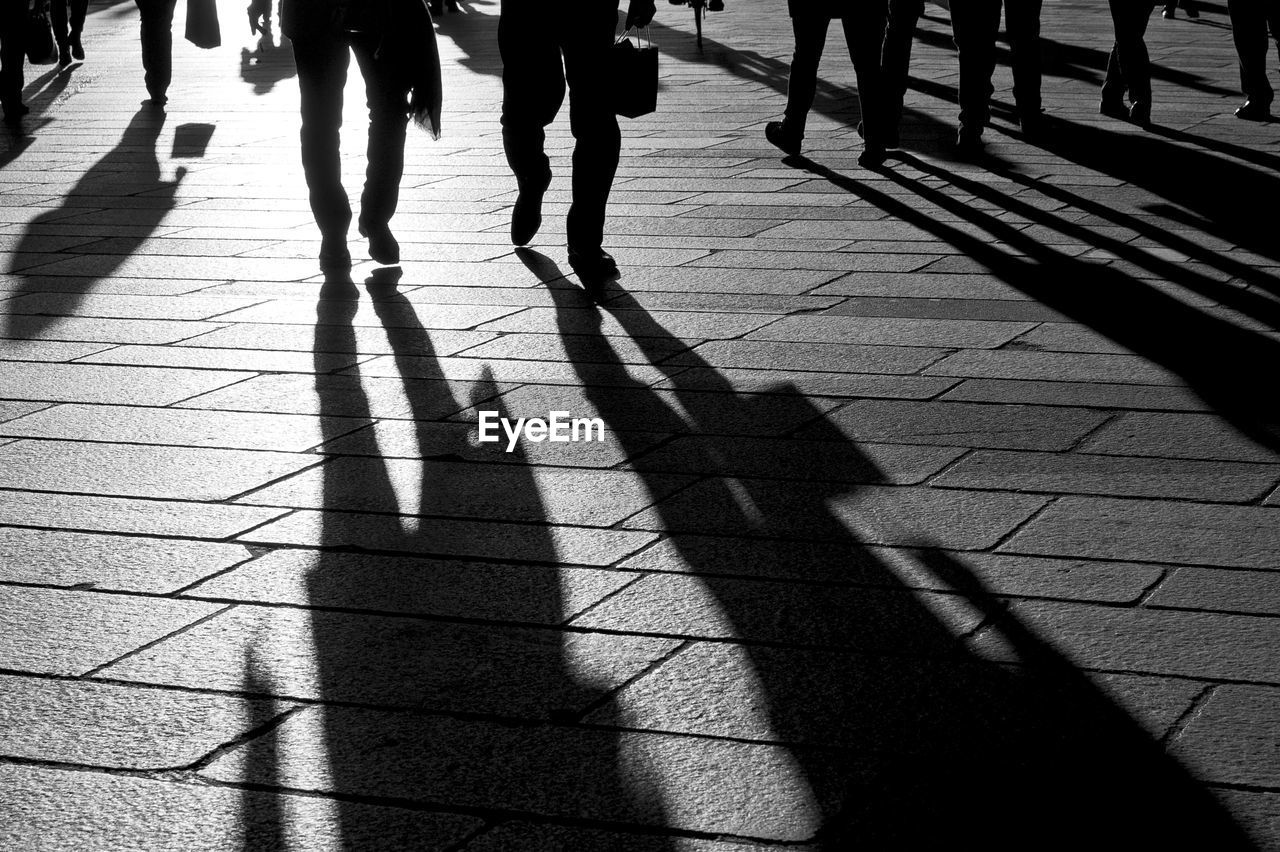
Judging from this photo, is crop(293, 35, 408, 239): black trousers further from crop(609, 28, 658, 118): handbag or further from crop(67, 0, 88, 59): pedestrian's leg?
crop(67, 0, 88, 59): pedestrian's leg

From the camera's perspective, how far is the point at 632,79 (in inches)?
197

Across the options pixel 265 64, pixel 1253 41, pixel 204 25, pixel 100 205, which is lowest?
pixel 265 64

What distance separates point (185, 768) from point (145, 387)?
201cm

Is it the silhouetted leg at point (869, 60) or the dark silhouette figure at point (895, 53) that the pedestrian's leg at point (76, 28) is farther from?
the silhouetted leg at point (869, 60)

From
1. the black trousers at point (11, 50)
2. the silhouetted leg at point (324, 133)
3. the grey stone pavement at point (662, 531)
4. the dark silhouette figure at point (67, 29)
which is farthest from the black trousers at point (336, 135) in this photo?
the dark silhouette figure at point (67, 29)

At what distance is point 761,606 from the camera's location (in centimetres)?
264

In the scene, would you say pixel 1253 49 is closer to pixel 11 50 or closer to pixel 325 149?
pixel 325 149

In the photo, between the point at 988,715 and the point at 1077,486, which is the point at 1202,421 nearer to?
the point at 1077,486

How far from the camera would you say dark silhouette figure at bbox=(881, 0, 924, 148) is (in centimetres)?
702

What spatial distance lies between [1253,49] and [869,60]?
2.11m

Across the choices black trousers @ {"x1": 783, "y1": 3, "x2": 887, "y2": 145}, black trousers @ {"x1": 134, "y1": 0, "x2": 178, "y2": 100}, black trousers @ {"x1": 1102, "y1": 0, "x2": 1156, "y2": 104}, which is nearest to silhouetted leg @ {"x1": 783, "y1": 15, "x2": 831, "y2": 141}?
black trousers @ {"x1": 783, "y1": 3, "x2": 887, "y2": 145}

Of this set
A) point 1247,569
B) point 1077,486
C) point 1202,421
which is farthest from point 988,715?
point 1202,421

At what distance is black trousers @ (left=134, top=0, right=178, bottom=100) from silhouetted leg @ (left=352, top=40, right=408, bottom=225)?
4884 millimetres

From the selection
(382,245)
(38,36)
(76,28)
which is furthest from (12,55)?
(382,245)
